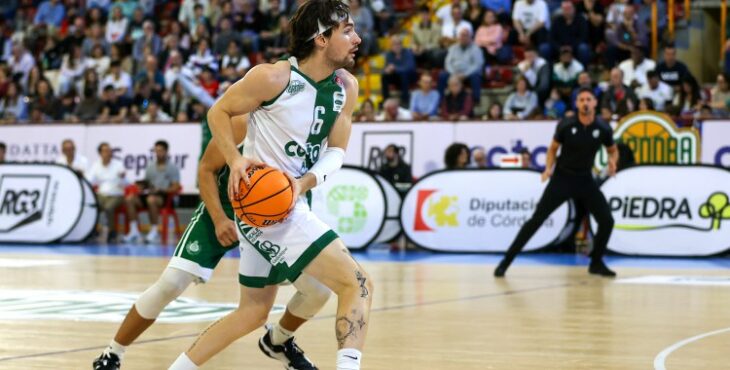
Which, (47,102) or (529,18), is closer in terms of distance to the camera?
(529,18)

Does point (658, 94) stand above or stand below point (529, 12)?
below

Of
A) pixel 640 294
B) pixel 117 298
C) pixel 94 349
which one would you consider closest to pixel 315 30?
pixel 94 349

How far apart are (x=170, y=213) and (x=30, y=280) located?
8.08m

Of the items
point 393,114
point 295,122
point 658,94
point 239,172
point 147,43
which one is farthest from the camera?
point 147,43

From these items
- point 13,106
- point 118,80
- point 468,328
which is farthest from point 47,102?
point 468,328

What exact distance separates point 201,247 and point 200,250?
0.6 inches

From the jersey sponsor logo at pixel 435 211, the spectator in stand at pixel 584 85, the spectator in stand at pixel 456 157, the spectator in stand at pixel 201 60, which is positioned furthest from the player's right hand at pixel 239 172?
the spectator in stand at pixel 201 60

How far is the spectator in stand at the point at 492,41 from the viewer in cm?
2248

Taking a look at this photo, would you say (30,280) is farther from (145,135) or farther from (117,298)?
(145,135)

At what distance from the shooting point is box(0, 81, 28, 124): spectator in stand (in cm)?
2538

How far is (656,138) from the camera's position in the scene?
59.4 feet

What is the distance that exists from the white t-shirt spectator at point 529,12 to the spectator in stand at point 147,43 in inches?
309

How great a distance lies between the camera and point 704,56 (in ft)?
78.1

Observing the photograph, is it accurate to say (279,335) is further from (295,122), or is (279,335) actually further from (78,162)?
(78,162)
